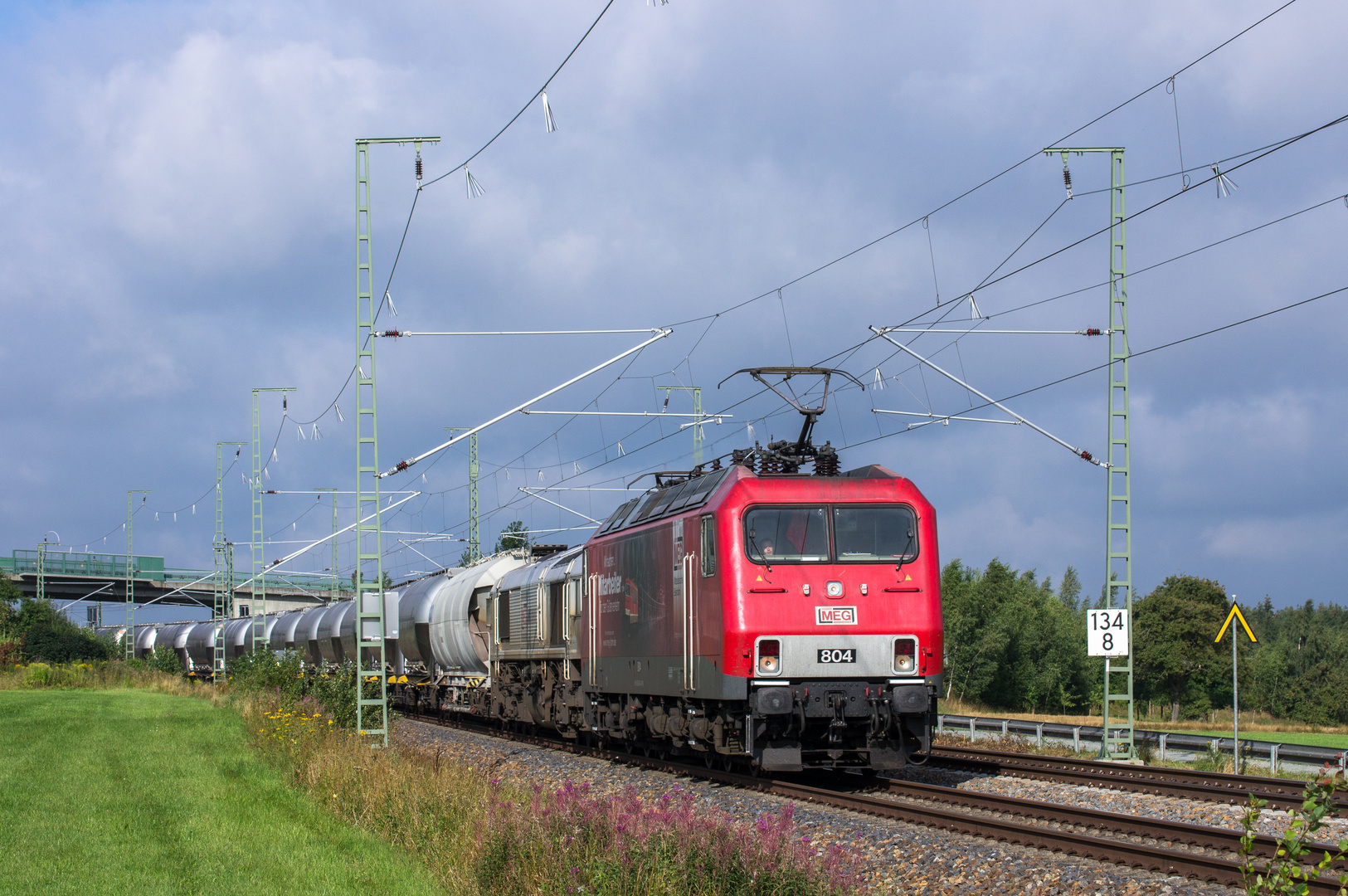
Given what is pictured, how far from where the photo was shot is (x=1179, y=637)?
77.3 meters

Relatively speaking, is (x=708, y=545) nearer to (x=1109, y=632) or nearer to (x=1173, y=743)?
(x=1109, y=632)

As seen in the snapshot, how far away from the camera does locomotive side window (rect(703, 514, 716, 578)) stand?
15.8 m

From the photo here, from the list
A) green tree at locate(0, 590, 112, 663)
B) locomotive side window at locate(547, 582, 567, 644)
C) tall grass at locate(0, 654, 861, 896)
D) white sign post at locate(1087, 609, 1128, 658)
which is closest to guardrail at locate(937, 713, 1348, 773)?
white sign post at locate(1087, 609, 1128, 658)

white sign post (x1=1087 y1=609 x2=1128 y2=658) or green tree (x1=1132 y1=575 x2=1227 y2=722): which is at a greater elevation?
white sign post (x1=1087 y1=609 x2=1128 y2=658)

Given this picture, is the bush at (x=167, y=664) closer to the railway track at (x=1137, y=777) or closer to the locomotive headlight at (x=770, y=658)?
the railway track at (x=1137, y=777)

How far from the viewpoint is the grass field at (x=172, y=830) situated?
33.4ft

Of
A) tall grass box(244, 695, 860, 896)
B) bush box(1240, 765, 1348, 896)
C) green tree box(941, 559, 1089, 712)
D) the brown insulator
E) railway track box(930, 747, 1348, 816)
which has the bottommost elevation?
green tree box(941, 559, 1089, 712)

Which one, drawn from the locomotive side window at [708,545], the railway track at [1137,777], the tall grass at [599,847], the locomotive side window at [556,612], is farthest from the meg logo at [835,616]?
the locomotive side window at [556,612]

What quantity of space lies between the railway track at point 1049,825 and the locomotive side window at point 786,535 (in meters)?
2.97

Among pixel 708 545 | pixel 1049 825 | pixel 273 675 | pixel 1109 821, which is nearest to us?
pixel 1109 821

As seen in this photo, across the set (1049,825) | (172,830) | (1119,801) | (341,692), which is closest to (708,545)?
(1049,825)

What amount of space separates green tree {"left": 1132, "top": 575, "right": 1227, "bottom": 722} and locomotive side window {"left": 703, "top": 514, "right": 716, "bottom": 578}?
222ft

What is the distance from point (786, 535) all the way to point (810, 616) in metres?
1.09

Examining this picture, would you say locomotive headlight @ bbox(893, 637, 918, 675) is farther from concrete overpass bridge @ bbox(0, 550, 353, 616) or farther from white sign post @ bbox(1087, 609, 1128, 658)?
concrete overpass bridge @ bbox(0, 550, 353, 616)
